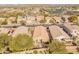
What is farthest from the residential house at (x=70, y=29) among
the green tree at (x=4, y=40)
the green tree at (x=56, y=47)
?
the green tree at (x=4, y=40)

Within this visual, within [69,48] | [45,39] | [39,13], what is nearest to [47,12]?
[39,13]

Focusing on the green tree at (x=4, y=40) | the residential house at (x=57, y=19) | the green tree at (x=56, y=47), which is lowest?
the green tree at (x=56, y=47)

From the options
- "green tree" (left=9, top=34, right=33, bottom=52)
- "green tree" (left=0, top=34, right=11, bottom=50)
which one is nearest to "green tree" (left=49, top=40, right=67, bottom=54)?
"green tree" (left=9, top=34, right=33, bottom=52)

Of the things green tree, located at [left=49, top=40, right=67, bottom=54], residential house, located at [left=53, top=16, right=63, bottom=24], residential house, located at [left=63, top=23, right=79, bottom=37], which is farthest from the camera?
residential house, located at [left=53, top=16, right=63, bottom=24]

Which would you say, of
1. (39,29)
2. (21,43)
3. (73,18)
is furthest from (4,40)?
(73,18)

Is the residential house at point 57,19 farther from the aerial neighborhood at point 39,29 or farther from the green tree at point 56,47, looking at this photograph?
the green tree at point 56,47

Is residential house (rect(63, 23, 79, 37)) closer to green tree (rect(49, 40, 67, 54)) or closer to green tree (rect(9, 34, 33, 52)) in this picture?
green tree (rect(49, 40, 67, 54))

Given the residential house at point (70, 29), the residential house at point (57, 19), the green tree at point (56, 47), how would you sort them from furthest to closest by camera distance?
the residential house at point (57, 19) < the residential house at point (70, 29) < the green tree at point (56, 47)

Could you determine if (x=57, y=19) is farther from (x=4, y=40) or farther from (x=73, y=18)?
(x=4, y=40)

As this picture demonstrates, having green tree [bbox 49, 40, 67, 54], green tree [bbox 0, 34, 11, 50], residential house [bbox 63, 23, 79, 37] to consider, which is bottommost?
green tree [bbox 49, 40, 67, 54]

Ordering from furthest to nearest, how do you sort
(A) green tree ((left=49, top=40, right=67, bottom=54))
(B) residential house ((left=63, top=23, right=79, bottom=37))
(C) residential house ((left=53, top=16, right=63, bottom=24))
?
1. (C) residential house ((left=53, top=16, right=63, bottom=24))
2. (B) residential house ((left=63, top=23, right=79, bottom=37))
3. (A) green tree ((left=49, top=40, right=67, bottom=54))
